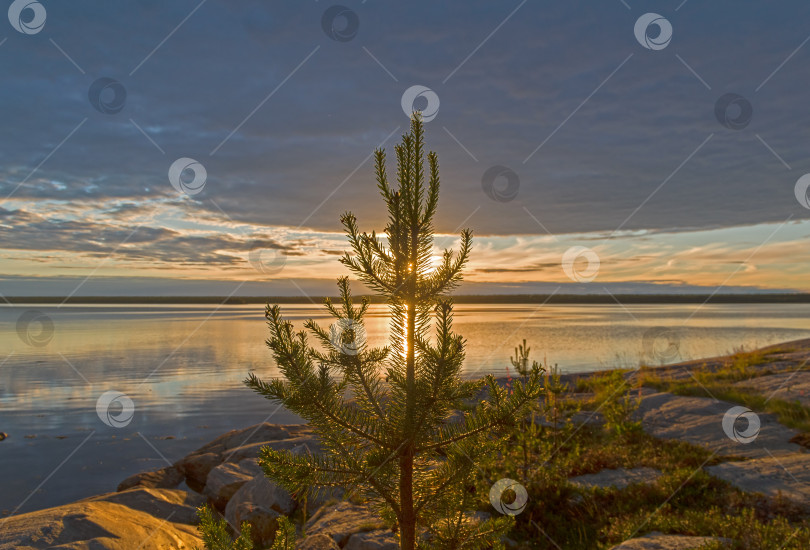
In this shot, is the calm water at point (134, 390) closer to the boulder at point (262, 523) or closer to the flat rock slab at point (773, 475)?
the boulder at point (262, 523)

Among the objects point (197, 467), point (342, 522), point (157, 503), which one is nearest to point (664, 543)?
point (342, 522)

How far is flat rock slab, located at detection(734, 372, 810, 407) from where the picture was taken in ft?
42.7

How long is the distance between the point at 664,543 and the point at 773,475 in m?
3.36

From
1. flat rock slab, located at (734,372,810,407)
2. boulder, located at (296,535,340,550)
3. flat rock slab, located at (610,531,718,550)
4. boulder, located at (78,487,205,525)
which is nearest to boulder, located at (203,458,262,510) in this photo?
boulder, located at (78,487,205,525)

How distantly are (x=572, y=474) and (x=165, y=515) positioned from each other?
677 cm

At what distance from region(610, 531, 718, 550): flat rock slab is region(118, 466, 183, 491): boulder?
8.71 m

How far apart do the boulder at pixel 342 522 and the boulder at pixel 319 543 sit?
0.27 m

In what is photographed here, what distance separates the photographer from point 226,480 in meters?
9.54

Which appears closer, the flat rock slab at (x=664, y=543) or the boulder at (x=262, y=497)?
the flat rock slab at (x=664, y=543)

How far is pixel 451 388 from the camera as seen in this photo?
8.89 ft

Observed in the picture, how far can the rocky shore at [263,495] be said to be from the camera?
6285 mm

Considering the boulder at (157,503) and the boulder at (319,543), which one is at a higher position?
the boulder at (319,543)

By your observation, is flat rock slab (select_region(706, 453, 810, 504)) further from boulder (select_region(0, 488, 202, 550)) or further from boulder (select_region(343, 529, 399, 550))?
boulder (select_region(0, 488, 202, 550))

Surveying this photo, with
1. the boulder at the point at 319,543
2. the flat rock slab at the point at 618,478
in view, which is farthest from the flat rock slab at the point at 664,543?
the boulder at the point at 319,543
